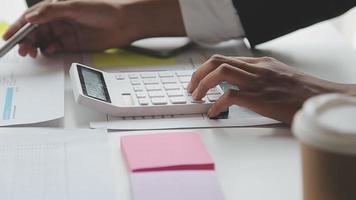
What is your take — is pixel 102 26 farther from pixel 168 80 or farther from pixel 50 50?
pixel 168 80

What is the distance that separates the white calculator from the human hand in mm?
25

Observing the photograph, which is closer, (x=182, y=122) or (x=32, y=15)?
(x=182, y=122)

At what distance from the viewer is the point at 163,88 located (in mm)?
964

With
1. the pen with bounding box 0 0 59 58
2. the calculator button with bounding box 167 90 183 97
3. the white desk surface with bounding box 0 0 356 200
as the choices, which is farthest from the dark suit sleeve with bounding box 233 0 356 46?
the pen with bounding box 0 0 59 58

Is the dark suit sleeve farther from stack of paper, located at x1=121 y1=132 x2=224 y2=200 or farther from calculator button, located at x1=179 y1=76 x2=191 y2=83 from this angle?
stack of paper, located at x1=121 y1=132 x2=224 y2=200

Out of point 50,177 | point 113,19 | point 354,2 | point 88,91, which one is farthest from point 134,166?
point 354,2

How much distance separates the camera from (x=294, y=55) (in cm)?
115

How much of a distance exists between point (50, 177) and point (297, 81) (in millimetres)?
366

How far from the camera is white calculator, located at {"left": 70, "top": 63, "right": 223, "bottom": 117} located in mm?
909

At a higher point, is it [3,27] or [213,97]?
[3,27]

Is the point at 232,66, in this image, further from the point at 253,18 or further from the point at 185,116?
the point at 253,18

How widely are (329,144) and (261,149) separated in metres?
0.34

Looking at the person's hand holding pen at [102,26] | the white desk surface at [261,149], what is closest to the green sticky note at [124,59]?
the person's hand holding pen at [102,26]

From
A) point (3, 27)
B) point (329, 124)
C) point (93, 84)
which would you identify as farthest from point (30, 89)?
point (329, 124)
